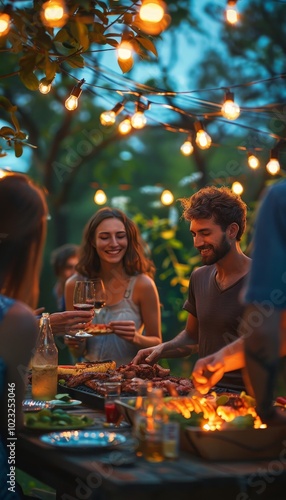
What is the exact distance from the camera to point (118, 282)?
612cm

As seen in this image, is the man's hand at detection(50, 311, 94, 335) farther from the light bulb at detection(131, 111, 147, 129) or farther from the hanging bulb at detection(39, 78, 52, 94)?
the light bulb at detection(131, 111, 147, 129)

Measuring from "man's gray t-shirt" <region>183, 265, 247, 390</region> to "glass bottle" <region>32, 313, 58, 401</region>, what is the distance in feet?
3.11

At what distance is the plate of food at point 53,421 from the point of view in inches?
141

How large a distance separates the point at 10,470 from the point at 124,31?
6.98ft

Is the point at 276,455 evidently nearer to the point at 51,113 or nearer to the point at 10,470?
the point at 10,470

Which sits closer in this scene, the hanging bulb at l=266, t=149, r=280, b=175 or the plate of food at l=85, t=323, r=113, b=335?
the plate of food at l=85, t=323, r=113, b=335

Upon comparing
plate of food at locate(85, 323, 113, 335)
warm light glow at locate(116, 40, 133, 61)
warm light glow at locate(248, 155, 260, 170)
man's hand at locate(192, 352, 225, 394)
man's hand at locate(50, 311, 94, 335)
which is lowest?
man's hand at locate(192, 352, 225, 394)

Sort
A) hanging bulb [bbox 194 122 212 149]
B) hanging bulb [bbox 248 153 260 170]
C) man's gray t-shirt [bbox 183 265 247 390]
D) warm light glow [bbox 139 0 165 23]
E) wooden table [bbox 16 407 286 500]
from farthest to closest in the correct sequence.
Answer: hanging bulb [bbox 248 153 260 170] < hanging bulb [bbox 194 122 212 149] < man's gray t-shirt [bbox 183 265 247 390] < warm light glow [bbox 139 0 165 23] < wooden table [bbox 16 407 286 500]

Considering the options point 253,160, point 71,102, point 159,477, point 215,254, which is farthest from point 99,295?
point 159,477

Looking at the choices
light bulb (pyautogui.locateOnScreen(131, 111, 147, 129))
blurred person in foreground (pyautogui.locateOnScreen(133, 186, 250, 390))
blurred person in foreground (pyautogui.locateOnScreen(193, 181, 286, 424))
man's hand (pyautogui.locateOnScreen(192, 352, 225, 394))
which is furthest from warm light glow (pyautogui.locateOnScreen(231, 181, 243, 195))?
blurred person in foreground (pyautogui.locateOnScreen(193, 181, 286, 424))

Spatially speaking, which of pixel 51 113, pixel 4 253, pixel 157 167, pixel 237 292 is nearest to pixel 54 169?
pixel 51 113

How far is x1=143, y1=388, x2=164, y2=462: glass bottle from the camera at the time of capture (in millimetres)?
3057

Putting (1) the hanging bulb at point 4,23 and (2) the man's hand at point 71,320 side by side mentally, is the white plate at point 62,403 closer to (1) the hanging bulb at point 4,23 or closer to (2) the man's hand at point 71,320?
(2) the man's hand at point 71,320

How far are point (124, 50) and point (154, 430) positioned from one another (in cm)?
188
